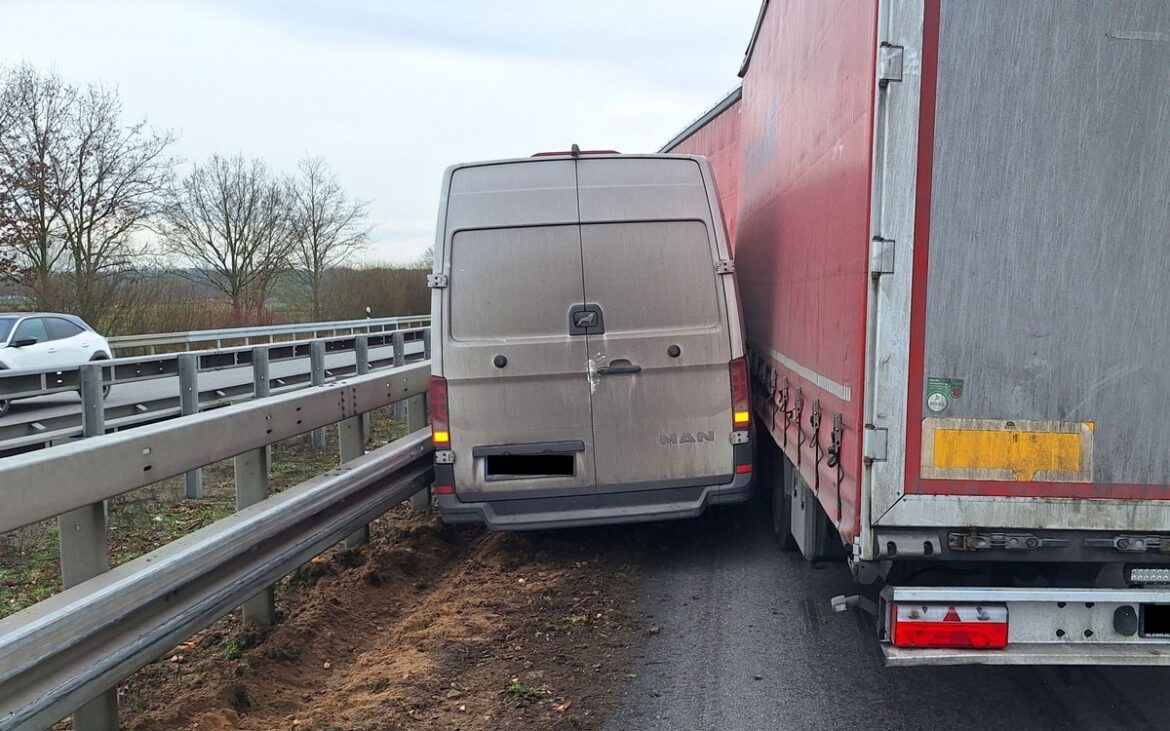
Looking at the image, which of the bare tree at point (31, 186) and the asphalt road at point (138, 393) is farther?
the bare tree at point (31, 186)

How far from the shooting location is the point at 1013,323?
3.22 m

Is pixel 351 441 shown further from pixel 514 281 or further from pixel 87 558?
pixel 87 558

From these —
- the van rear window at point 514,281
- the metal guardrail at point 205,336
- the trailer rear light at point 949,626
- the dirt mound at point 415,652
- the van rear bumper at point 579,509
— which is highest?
the van rear window at point 514,281

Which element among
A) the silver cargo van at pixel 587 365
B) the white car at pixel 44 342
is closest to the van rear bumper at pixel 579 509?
the silver cargo van at pixel 587 365

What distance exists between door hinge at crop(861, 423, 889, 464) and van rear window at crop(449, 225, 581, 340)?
2.79m

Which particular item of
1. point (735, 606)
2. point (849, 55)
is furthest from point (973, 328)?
point (735, 606)

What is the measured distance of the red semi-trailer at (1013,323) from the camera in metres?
3.15

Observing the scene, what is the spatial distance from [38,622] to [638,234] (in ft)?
13.1

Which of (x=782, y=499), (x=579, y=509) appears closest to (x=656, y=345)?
(x=579, y=509)

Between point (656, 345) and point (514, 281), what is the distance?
0.97m

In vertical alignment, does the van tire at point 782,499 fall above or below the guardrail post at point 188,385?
below

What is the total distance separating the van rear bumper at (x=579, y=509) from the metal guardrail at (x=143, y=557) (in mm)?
844

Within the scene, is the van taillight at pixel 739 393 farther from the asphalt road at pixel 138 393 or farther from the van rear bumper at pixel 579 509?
the asphalt road at pixel 138 393

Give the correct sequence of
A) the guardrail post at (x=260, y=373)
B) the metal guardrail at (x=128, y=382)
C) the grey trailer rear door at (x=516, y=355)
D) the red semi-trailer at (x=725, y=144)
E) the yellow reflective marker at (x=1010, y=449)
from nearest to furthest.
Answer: the yellow reflective marker at (x=1010, y=449) → the grey trailer rear door at (x=516, y=355) → the metal guardrail at (x=128, y=382) → the guardrail post at (x=260, y=373) → the red semi-trailer at (x=725, y=144)
